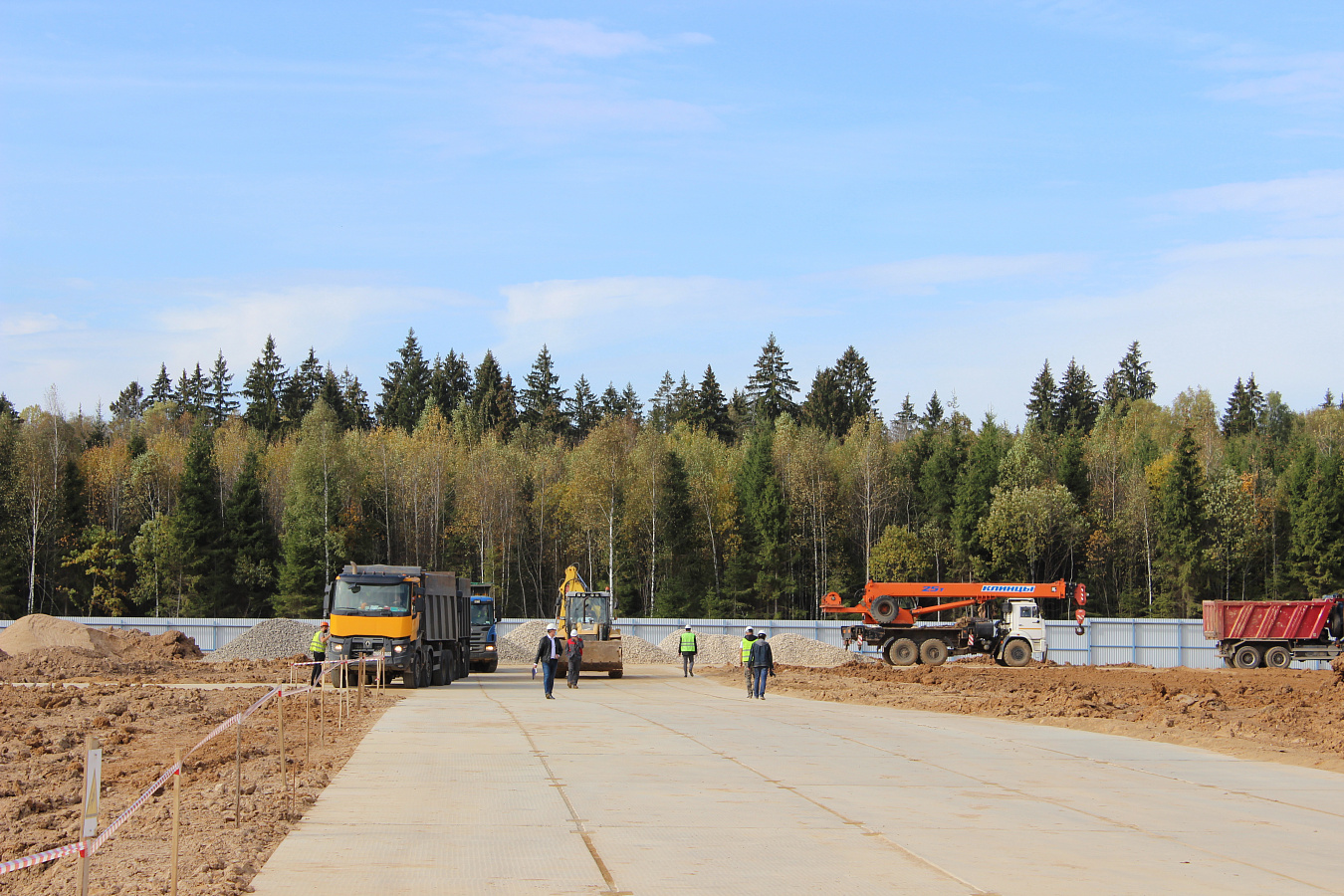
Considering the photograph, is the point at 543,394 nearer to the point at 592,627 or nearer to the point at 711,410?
the point at 711,410

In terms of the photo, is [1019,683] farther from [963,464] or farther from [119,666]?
[963,464]

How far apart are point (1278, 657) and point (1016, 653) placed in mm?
9621

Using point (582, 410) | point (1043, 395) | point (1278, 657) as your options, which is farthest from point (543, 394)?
point (1278, 657)

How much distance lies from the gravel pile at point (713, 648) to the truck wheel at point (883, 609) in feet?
27.8

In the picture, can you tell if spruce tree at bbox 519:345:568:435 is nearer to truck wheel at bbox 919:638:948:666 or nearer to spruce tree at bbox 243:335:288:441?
spruce tree at bbox 243:335:288:441

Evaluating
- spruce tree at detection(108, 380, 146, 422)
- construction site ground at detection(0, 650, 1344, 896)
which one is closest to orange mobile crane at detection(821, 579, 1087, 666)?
construction site ground at detection(0, 650, 1344, 896)

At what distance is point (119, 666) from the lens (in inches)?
1427

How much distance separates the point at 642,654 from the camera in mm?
50031

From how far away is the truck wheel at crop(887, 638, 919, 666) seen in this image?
4366cm

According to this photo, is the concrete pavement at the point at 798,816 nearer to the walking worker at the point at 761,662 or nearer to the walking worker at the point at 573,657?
the walking worker at the point at 761,662

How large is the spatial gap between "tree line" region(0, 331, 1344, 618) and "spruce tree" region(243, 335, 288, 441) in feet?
62.5

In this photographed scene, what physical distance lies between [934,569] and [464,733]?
5928cm

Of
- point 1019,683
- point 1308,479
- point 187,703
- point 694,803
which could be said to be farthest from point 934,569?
point 694,803

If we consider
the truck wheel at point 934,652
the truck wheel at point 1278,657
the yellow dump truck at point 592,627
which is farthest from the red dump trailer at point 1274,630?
the yellow dump truck at point 592,627
